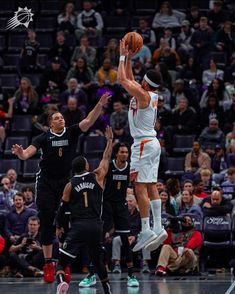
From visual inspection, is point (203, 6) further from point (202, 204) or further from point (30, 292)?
point (30, 292)

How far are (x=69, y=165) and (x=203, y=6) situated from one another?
13.0 meters

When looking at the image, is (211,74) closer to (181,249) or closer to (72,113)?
(72,113)

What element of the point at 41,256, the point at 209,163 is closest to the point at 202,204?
the point at 209,163

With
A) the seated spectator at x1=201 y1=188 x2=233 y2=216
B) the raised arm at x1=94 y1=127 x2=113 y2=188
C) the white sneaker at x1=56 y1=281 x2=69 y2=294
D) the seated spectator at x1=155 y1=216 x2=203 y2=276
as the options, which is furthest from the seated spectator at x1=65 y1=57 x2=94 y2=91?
the white sneaker at x1=56 y1=281 x2=69 y2=294

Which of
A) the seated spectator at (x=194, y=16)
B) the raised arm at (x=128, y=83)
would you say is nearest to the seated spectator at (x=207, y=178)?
the seated spectator at (x=194, y=16)

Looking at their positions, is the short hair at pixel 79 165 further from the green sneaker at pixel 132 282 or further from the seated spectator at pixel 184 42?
the seated spectator at pixel 184 42

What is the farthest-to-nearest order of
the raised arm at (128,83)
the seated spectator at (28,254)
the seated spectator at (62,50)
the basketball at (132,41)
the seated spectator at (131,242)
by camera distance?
the seated spectator at (62,50) < the seated spectator at (131,242) < the seated spectator at (28,254) < the basketball at (132,41) < the raised arm at (128,83)

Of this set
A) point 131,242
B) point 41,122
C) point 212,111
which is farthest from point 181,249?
point 41,122

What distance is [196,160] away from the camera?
2230cm

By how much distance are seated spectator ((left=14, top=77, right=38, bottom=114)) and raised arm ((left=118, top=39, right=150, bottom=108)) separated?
1031 cm

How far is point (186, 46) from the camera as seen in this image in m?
26.2

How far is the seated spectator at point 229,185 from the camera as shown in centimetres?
2120

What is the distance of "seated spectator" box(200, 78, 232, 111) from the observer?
23.9 meters

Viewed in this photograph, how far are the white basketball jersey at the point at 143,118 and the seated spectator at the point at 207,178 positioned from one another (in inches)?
272
